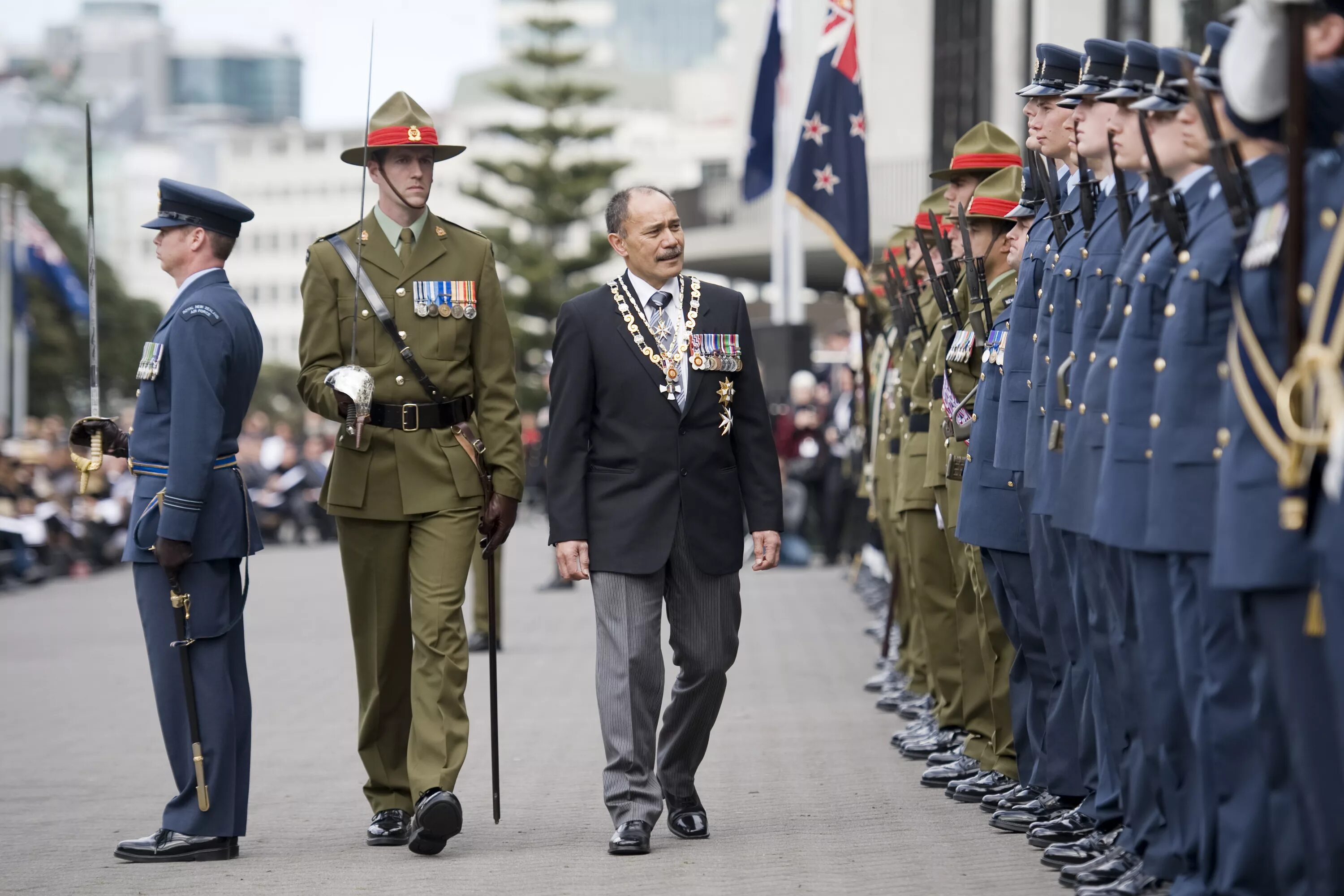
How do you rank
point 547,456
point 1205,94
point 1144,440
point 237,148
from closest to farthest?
1. point 1205,94
2. point 1144,440
3. point 547,456
4. point 237,148

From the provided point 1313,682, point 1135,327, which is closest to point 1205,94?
point 1135,327

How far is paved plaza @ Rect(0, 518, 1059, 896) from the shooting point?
6.62 metres

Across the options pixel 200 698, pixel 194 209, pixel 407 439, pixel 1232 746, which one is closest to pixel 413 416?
pixel 407 439

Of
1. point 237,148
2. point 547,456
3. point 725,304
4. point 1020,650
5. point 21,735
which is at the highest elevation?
point 237,148

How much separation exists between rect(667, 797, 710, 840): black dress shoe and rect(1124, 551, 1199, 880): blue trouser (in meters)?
1.95

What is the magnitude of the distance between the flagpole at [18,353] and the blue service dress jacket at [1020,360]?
3034cm

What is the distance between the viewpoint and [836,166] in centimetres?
1393

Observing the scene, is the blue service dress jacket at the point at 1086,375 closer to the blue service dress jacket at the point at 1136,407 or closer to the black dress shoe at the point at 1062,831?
the blue service dress jacket at the point at 1136,407

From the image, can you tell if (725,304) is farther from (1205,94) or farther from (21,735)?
(21,735)

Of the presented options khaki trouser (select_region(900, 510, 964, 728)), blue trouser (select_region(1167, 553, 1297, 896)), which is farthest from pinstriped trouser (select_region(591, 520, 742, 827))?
blue trouser (select_region(1167, 553, 1297, 896))

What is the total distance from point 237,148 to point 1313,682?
5714 inches

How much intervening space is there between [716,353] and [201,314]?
1787 mm

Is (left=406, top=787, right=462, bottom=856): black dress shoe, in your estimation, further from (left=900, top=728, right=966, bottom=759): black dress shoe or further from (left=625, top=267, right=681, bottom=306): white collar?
(left=900, top=728, right=966, bottom=759): black dress shoe

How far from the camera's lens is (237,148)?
14475 cm
